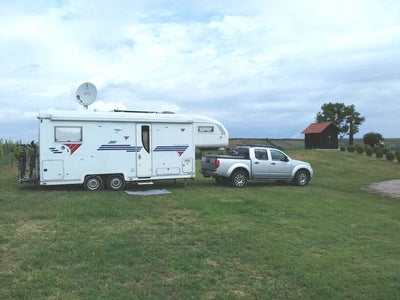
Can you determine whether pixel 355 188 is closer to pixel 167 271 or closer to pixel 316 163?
pixel 316 163

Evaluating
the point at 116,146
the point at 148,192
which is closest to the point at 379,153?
the point at 148,192

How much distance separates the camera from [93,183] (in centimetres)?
1307

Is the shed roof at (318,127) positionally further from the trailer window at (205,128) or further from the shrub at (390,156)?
the trailer window at (205,128)

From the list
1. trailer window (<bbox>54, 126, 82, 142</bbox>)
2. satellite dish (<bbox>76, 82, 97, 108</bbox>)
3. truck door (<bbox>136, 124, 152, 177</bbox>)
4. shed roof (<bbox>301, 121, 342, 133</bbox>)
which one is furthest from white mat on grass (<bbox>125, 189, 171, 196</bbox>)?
shed roof (<bbox>301, 121, 342, 133</bbox>)

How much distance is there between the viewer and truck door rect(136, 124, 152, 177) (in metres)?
13.5

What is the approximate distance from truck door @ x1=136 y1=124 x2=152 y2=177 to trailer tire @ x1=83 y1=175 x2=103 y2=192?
1.30 m

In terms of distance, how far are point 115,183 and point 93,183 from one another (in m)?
0.73

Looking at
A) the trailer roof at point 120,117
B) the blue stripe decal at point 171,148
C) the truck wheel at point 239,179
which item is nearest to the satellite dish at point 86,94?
the trailer roof at point 120,117

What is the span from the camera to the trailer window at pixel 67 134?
40.7 ft

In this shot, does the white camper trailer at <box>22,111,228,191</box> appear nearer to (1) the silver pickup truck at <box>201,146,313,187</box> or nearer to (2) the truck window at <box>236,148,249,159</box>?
(1) the silver pickup truck at <box>201,146,313,187</box>

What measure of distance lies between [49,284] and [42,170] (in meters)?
8.01

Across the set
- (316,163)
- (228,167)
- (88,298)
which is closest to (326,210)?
(228,167)

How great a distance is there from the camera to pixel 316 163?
2861 cm

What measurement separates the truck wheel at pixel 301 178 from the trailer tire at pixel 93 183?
8042mm
